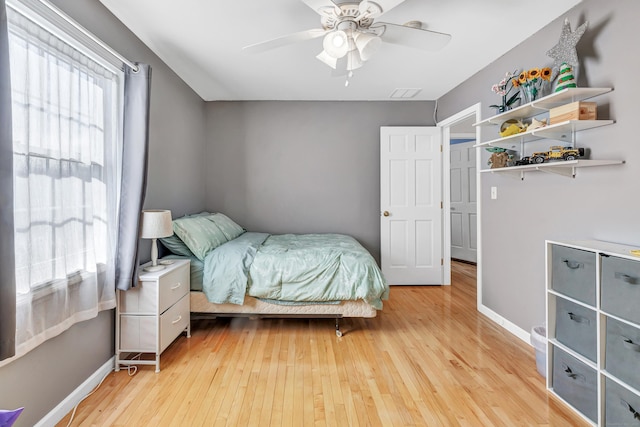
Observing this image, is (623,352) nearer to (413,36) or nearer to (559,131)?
(559,131)

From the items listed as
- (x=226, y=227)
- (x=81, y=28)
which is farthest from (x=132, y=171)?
(x=226, y=227)

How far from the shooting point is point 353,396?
184cm

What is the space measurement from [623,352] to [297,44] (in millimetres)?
2865

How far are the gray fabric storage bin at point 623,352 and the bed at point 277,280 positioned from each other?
1.38 m

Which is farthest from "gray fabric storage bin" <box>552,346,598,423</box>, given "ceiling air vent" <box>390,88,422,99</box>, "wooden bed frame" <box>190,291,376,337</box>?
"ceiling air vent" <box>390,88,422,99</box>

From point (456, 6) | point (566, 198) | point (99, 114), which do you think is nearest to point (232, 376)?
point (99, 114)

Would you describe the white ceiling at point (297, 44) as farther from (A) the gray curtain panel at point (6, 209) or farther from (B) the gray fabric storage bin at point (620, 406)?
(B) the gray fabric storage bin at point (620, 406)

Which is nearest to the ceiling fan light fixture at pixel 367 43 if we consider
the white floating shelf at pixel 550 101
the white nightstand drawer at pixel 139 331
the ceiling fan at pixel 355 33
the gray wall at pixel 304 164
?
the ceiling fan at pixel 355 33

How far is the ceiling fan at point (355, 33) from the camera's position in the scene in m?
1.68

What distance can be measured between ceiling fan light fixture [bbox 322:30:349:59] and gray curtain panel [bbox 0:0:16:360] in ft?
4.74

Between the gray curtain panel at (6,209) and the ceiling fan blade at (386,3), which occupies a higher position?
the ceiling fan blade at (386,3)

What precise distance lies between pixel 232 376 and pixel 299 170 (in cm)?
277

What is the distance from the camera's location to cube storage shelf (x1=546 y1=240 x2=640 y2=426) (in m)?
1.42

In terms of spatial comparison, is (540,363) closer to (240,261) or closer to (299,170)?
(240,261)
